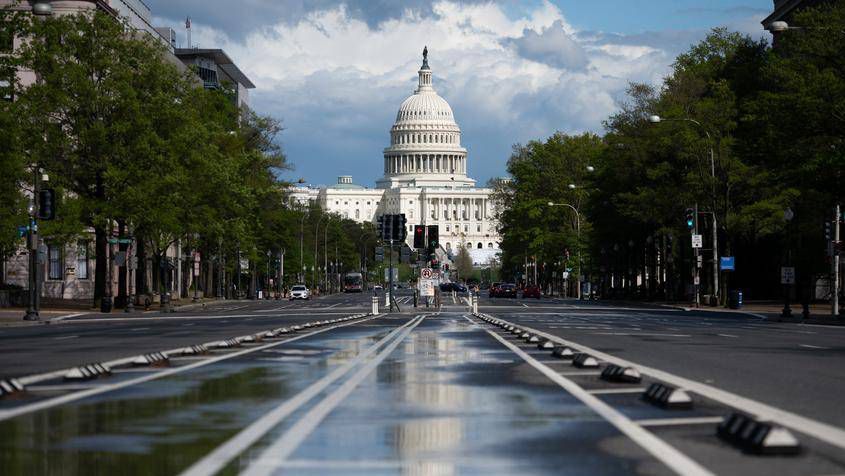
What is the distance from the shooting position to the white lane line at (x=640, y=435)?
930 centimetres

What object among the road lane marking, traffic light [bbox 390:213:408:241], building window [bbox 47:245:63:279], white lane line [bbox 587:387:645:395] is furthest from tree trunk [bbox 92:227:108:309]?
the road lane marking

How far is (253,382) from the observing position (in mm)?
17391

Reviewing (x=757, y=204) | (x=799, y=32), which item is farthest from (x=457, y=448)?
(x=757, y=204)

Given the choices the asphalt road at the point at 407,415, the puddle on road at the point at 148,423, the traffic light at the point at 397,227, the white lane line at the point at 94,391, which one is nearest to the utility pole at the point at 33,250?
the traffic light at the point at 397,227

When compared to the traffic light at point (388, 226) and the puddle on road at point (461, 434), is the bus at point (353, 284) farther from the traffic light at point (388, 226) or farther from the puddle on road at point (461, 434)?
the puddle on road at point (461, 434)

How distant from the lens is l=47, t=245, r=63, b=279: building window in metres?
94.6

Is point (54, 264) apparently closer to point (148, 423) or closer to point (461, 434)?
point (148, 423)

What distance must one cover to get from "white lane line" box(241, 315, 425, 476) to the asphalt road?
22 millimetres

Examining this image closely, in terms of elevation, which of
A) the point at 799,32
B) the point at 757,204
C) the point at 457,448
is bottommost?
the point at 457,448

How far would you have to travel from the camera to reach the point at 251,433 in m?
11.4

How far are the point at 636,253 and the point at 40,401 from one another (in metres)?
103

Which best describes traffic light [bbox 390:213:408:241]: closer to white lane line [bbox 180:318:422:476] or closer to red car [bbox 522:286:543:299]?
white lane line [bbox 180:318:422:476]

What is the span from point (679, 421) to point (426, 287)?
216 feet

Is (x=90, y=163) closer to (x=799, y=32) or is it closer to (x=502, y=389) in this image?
(x=799, y=32)
